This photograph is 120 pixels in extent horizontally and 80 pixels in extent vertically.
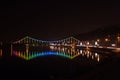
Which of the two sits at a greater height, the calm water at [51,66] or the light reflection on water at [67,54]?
the light reflection on water at [67,54]

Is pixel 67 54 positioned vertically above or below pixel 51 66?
above

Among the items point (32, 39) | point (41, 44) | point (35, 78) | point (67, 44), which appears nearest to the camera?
point (35, 78)

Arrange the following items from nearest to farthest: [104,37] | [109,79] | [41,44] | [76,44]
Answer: [109,79] < [104,37] < [76,44] < [41,44]

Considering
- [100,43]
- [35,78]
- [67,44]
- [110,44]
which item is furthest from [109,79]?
[67,44]

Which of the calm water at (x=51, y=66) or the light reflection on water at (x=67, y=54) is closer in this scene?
the calm water at (x=51, y=66)

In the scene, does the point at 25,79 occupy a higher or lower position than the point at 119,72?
lower

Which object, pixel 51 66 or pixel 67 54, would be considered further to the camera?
pixel 67 54

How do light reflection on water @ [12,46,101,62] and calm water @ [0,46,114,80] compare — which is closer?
calm water @ [0,46,114,80]

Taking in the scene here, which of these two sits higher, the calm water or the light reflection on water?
the light reflection on water

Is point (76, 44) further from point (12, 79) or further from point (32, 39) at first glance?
point (12, 79)

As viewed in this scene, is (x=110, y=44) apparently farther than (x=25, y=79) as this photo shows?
Yes
